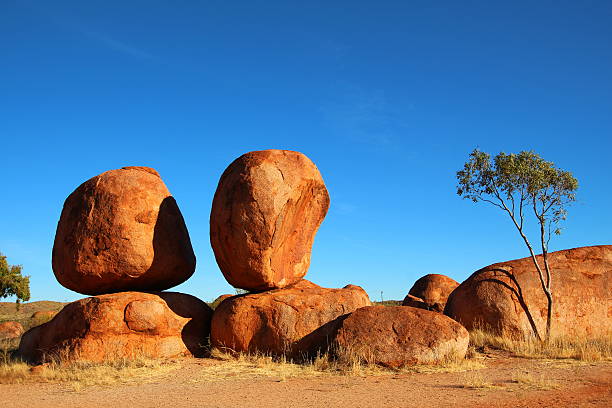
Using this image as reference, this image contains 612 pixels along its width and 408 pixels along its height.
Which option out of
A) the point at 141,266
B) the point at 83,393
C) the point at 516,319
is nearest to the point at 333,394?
the point at 83,393

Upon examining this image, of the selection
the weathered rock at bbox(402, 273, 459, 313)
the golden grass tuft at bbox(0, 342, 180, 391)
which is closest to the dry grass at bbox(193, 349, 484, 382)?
the golden grass tuft at bbox(0, 342, 180, 391)

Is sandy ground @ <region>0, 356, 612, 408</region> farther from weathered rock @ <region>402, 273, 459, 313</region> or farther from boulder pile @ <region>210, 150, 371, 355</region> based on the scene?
weathered rock @ <region>402, 273, 459, 313</region>

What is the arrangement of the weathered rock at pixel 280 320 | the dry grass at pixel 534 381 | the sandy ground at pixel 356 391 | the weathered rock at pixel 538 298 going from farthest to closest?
the weathered rock at pixel 538 298
the weathered rock at pixel 280 320
the dry grass at pixel 534 381
the sandy ground at pixel 356 391

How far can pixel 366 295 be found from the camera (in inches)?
591

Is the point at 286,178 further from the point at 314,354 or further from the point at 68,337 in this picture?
the point at 68,337

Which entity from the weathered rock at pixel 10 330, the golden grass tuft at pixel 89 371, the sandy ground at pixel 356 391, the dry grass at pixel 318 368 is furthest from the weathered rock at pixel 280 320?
the weathered rock at pixel 10 330

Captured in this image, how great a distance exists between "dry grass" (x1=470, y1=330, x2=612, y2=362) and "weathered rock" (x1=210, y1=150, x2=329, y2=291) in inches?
205

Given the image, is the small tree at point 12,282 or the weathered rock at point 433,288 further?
the small tree at point 12,282

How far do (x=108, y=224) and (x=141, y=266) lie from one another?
1.31 m

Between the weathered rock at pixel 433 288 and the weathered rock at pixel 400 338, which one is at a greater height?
the weathered rock at pixel 433 288

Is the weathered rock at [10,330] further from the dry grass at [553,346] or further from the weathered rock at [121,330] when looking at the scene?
the dry grass at [553,346]

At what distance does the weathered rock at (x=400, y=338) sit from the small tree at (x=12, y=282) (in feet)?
99.2

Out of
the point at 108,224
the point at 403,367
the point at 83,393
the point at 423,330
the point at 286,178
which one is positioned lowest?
the point at 83,393

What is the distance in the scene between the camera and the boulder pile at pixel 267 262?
1312 centimetres
